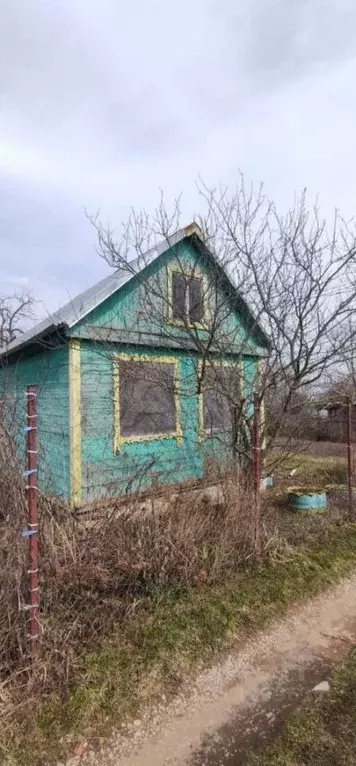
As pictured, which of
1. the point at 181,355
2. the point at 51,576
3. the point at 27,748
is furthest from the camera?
the point at 181,355

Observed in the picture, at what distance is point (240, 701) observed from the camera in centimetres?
272

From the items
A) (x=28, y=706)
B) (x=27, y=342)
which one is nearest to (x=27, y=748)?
(x=28, y=706)

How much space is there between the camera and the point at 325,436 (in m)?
16.3

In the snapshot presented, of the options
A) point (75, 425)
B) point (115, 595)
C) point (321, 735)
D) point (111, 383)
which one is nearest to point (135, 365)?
point (111, 383)

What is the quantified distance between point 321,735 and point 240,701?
1.70ft

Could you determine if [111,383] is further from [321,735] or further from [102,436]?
[321,735]

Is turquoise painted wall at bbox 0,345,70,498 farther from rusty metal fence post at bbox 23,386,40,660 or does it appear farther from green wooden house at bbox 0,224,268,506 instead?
rusty metal fence post at bbox 23,386,40,660

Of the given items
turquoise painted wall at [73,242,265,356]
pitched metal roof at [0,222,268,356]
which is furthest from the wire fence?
turquoise painted wall at [73,242,265,356]

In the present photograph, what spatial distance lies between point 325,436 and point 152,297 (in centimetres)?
1159

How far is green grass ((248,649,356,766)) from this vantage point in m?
2.24

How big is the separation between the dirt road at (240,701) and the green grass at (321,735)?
10cm

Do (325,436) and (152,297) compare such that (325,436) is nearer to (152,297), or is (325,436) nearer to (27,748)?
(152,297)

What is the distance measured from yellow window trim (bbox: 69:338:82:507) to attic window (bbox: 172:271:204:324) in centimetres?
167

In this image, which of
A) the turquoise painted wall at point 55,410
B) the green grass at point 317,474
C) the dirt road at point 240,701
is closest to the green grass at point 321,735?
the dirt road at point 240,701
